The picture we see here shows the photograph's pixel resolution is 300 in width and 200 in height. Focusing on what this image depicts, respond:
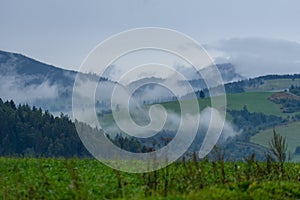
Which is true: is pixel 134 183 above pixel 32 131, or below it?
below

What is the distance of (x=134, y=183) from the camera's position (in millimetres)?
14445

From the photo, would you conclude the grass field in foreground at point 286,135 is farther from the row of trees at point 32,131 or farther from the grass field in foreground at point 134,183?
the grass field in foreground at point 134,183

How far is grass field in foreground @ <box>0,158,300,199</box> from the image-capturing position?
488 inches

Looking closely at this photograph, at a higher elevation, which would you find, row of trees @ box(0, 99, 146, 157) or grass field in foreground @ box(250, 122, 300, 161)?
row of trees @ box(0, 99, 146, 157)

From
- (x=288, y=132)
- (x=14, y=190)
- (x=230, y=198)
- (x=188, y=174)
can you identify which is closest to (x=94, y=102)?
(x=188, y=174)

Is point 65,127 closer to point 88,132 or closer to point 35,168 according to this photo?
point 88,132

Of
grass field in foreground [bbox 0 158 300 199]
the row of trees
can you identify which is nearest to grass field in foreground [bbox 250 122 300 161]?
the row of trees

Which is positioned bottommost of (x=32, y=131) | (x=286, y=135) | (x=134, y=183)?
(x=286, y=135)

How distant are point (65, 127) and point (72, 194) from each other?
88.6 m

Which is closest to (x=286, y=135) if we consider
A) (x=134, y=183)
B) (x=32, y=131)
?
(x=32, y=131)

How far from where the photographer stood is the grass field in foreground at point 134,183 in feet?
40.7

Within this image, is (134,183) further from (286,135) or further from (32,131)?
(286,135)

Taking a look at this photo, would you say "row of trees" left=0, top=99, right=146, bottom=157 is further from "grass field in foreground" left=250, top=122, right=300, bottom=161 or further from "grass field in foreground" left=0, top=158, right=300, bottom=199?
"grass field in foreground" left=250, top=122, right=300, bottom=161

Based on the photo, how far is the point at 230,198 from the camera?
12.2m
